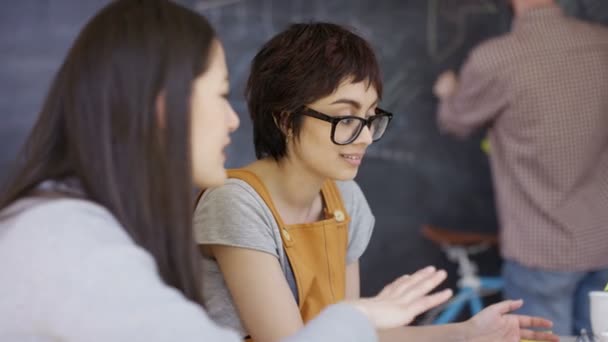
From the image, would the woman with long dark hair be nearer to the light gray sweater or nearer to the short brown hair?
the light gray sweater

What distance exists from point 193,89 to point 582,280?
194cm

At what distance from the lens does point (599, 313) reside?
1.50 meters

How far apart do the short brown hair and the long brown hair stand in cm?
57

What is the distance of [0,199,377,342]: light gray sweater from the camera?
3.15 feet

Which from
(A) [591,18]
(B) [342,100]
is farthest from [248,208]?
(A) [591,18]

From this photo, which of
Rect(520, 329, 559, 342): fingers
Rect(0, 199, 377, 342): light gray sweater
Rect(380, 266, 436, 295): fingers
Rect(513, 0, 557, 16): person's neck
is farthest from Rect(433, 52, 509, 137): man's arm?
Rect(0, 199, 377, 342): light gray sweater

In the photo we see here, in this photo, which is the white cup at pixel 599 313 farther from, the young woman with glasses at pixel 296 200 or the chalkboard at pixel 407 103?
the chalkboard at pixel 407 103

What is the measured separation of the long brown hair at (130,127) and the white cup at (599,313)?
0.76 m

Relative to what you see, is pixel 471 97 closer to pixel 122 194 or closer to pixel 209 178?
pixel 209 178

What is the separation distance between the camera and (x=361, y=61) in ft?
5.58

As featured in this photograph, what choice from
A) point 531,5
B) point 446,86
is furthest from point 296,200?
point 446,86

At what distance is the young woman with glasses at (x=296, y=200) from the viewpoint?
5.08ft

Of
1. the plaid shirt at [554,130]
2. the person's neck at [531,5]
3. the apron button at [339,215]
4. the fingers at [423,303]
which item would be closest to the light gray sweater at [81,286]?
the fingers at [423,303]

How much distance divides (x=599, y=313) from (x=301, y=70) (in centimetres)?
70
